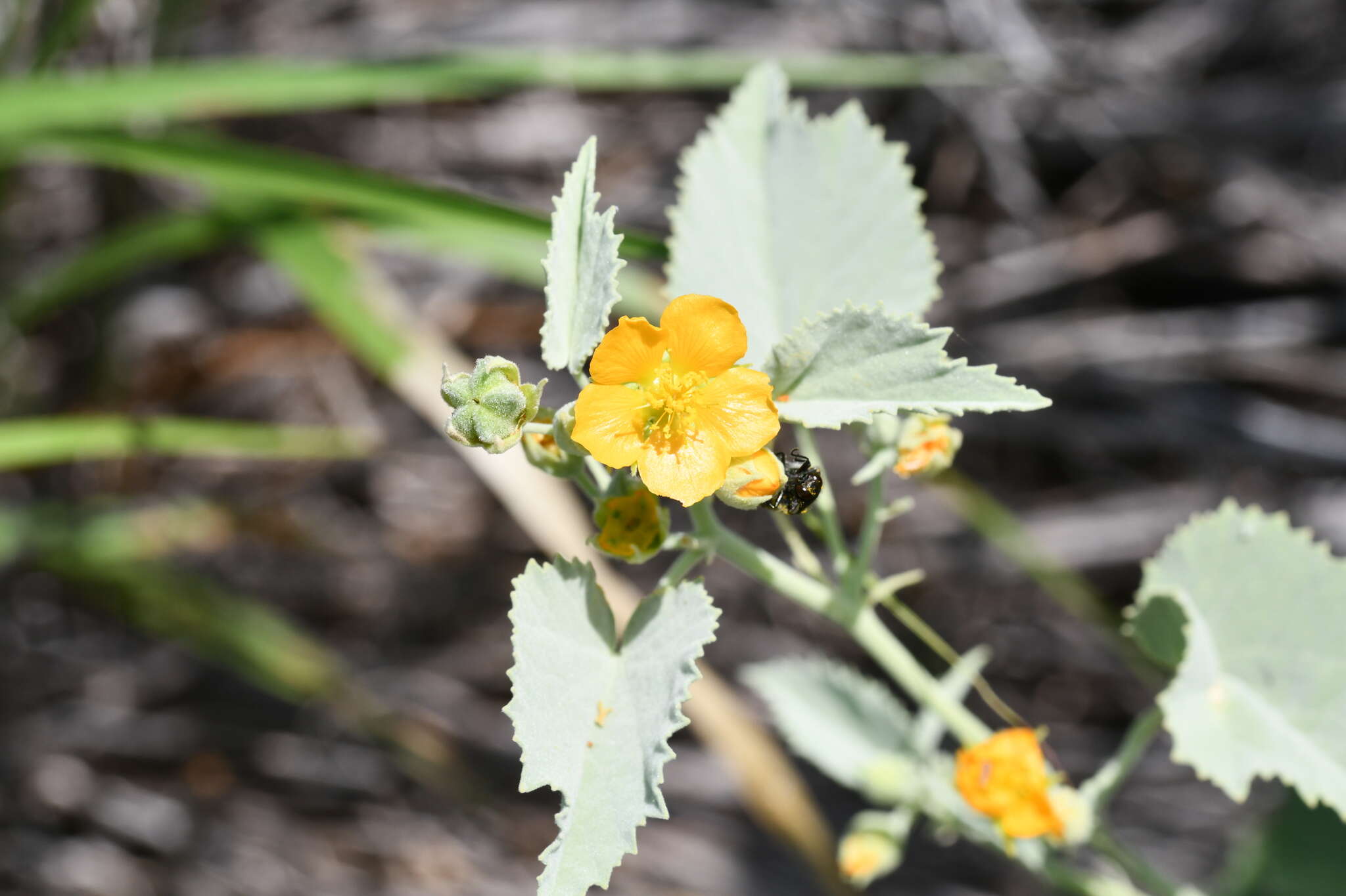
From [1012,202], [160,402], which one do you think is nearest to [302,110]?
[160,402]

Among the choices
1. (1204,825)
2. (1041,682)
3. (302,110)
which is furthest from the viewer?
(302,110)

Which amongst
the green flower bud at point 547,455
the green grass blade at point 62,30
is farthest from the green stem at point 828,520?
the green grass blade at point 62,30

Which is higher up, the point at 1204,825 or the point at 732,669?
the point at 732,669

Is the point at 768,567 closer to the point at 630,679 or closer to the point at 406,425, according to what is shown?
the point at 630,679

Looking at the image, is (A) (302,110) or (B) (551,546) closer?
(B) (551,546)

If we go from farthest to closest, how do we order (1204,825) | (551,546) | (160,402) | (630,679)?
(160,402) → (1204,825) → (551,546) → (630,679)

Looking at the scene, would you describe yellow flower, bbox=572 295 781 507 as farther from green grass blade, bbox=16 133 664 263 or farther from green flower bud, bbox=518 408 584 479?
green grass blade, bbox=16 133 664 263

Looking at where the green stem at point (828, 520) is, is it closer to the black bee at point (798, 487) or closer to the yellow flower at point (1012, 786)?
the black bee at point (798, 487)
